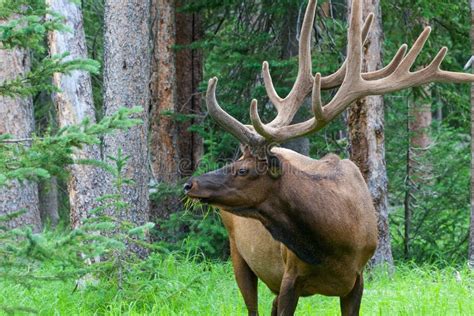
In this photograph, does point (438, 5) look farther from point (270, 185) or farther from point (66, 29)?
point (66, 29)

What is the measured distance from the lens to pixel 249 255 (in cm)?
768

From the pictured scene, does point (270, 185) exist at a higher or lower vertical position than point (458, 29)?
lower

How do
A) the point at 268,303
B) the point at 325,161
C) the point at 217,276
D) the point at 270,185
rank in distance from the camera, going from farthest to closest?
1. the point at 217,276
2. the point at 268,303
3. the point at 325,161
4. the point at 270,185

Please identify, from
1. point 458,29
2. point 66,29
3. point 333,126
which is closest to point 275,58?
point 333,126

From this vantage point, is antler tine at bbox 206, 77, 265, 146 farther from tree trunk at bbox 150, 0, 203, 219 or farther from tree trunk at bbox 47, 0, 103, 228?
tree trunk at bbox 150, 0, 203, 219

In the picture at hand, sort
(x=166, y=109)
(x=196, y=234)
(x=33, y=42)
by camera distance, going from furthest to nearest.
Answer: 1. (x=166, y=109)
2. (x=196, y=234)
3. (x=33, y=42)

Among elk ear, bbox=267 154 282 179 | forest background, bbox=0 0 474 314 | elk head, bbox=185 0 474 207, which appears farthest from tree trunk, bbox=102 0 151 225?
elk ear, bbox=267 154 282 179

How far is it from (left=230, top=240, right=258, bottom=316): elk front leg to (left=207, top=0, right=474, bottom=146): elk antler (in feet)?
5.56

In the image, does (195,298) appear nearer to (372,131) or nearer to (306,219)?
(306,219)

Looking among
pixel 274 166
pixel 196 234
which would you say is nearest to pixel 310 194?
pixel 274 166

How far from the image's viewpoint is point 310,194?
6.47 metres

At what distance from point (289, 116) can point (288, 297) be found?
161cm

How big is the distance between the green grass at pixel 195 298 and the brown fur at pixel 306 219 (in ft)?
1.93

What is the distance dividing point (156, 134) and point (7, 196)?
2318mm
